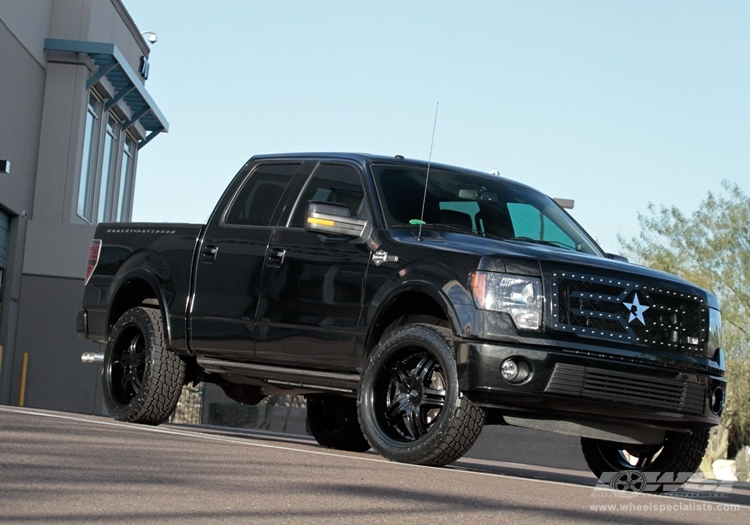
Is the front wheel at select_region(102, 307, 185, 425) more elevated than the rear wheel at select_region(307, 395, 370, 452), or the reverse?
the front wheel at select_region(102, 307, 185, 425)

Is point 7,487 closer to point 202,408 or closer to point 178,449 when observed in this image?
point 178,449

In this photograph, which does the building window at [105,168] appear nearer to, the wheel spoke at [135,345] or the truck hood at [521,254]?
the wheel spoke at [135,345]

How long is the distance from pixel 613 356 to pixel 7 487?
381 centimetres

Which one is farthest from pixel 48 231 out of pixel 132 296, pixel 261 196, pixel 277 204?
pixel 277 204

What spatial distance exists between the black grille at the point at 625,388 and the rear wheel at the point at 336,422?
11.0 feet

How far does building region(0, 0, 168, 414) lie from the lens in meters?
26.3

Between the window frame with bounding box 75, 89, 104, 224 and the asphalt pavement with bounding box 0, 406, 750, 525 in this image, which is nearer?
the asphalt pavement with bounding box 0, 406, 750, 525

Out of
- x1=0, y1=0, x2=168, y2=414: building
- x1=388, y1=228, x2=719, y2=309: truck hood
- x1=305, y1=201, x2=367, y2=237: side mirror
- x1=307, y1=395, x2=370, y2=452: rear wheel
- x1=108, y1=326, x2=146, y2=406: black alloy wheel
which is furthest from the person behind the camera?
x1=0, y1=0, x2=168, y2=414: building

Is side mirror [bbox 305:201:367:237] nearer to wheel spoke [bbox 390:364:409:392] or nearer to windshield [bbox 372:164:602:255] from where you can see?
windshield [bbox 372:164:602:255]

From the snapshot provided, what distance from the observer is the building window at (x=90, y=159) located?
29312 millimetres

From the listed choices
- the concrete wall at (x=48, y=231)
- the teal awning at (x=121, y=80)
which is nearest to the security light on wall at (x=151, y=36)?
the teal awning at (x=121, y=80)

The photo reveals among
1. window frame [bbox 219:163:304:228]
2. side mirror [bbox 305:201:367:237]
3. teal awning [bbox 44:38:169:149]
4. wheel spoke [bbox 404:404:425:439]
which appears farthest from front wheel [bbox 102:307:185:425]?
teal awning [bbox 44:38:169:149]

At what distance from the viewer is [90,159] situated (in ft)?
97.8

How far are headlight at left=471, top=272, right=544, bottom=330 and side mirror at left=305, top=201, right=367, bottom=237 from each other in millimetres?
1171
